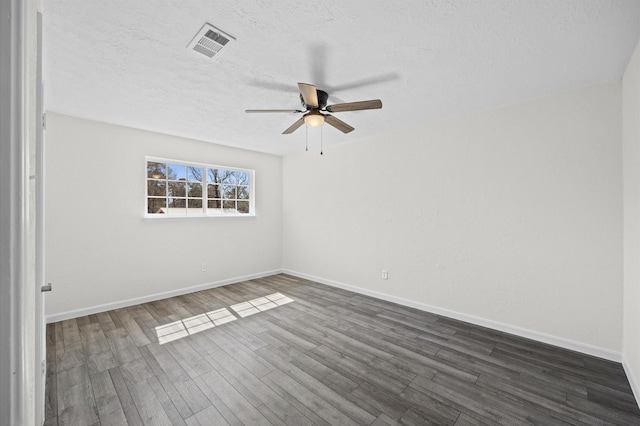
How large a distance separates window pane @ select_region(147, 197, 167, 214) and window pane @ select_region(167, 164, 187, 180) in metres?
0.39

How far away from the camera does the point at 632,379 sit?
210 centimetres

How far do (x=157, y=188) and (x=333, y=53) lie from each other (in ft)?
11.2

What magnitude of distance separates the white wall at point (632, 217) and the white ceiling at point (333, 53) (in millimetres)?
220

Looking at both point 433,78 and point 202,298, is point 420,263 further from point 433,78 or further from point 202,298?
point 202,298

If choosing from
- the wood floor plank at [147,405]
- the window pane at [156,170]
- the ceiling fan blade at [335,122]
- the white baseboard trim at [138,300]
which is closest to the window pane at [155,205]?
the window pane at [156,170]

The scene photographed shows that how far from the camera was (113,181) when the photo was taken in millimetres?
3680

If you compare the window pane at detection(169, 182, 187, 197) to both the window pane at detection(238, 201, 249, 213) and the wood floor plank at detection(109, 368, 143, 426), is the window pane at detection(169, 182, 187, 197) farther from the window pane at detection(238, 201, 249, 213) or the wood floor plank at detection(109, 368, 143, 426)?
the wood floor plank at detection(109, 368, 143, 426)

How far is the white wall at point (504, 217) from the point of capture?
8.25ft

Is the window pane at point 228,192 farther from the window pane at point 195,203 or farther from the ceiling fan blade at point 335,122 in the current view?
the ceiling fan blade at point 335,122

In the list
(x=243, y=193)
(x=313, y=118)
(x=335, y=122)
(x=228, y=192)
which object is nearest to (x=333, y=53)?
(x=313, y=118)

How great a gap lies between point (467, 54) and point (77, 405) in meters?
3.84

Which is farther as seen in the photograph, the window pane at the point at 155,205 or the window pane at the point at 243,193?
the window pane at the point at 243,193

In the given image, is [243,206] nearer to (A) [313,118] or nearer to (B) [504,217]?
(A) [313,118]

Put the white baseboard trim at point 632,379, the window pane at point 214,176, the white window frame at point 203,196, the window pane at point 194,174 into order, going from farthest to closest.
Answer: the window pane at point 214,176 < the window pane at point 194,174 < the white window frame at point 203,196 < the white baseboard trim at point 632,379
